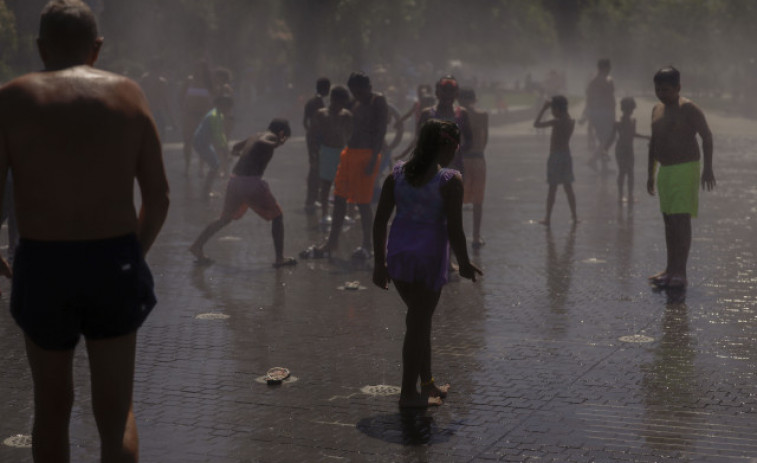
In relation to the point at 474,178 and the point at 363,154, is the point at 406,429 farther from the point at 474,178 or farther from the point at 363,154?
the point at 474,178

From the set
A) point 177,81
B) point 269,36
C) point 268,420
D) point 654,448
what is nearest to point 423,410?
point 268,420

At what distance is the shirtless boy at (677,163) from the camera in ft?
34.1

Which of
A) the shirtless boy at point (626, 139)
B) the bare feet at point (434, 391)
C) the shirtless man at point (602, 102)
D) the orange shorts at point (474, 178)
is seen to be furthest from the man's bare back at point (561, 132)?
the bare feet at point (434, 391)

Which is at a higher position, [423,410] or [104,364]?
[104,364]

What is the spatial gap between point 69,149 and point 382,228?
2748mm

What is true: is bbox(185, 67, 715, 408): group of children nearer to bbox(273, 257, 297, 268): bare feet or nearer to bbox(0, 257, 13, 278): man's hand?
bbox(273, 257, 297, 268): bare feet

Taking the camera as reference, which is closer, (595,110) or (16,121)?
(16,121)

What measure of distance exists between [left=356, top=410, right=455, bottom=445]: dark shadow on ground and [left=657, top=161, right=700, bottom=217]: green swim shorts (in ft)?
15.6

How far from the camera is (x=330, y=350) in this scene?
26.5 feet

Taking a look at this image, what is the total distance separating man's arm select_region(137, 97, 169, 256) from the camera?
4.21 m

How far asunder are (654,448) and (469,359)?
6.95 ft

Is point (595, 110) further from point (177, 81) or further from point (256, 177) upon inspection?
point (177, 81)

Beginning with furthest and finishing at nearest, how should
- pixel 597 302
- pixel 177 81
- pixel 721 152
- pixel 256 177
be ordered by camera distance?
1. pixel 177 81
2. pixel 721 152
3. pixel 256 177
4. pixel 597 302

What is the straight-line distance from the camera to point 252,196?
11.8 metres
